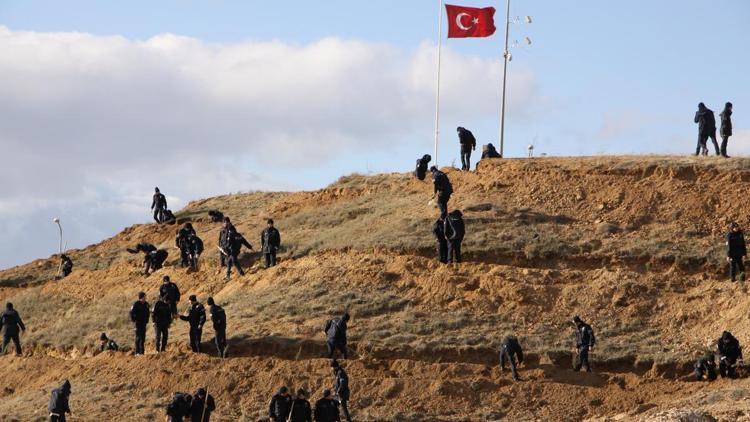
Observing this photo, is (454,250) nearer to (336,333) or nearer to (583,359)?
(336,333)

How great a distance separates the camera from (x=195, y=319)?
117ft

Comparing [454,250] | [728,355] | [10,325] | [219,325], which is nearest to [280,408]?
[219,325]

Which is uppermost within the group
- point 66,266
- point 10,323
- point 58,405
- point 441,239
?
point 441,239

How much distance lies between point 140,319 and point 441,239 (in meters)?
8.83

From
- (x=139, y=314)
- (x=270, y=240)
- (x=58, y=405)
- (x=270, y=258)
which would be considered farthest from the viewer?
(x=270, y=258)

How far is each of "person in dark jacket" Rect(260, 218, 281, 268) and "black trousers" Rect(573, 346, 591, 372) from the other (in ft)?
36.6

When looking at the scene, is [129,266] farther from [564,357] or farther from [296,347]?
[564,357]

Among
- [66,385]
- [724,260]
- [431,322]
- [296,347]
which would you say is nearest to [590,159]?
[724,260]

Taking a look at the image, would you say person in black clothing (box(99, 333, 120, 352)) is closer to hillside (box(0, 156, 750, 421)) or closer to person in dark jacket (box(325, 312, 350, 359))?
hillside (box(0, 156, 750, 421))

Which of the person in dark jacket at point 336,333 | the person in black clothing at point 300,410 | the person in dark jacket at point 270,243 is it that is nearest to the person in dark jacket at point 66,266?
the person in dark jacket at point 270,243

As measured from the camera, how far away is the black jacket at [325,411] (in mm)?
30094

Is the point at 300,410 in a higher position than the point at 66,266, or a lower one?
lower

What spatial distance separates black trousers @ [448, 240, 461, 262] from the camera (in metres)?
39.8

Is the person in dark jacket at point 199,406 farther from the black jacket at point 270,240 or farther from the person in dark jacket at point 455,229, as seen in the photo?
the black jacket at point 270,240
